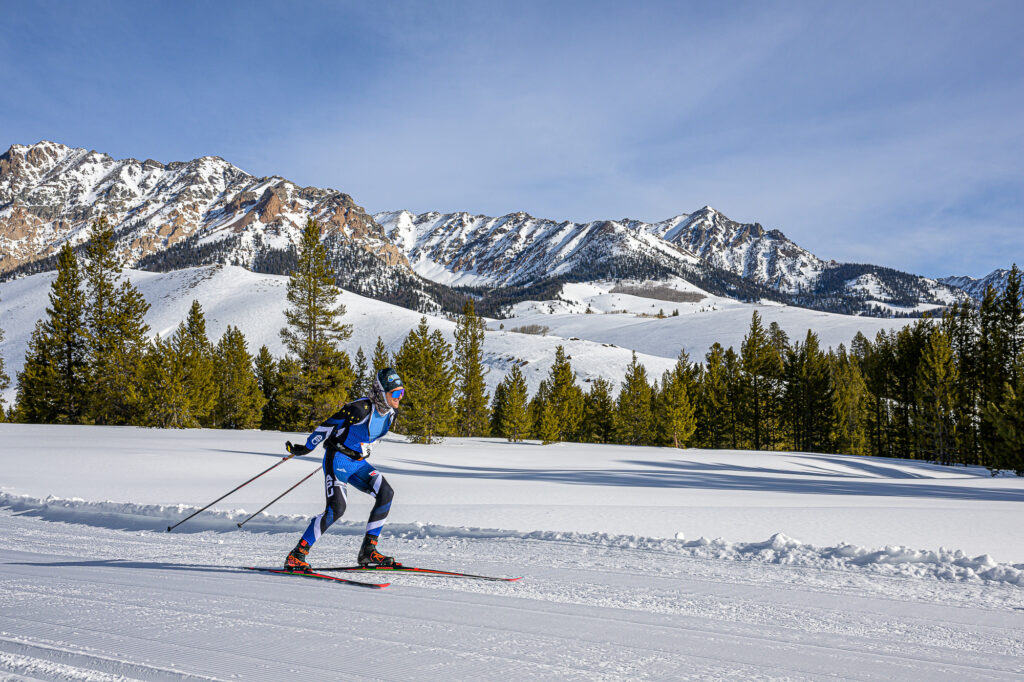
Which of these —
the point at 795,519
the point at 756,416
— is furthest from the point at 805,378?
the point at 795,519

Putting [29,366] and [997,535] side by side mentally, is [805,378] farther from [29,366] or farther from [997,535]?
[29,366]

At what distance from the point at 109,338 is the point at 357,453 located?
129 ft

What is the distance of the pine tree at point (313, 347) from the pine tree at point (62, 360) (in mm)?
13018

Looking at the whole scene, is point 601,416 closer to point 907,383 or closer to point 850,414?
point 850,414

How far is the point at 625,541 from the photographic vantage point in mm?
7816

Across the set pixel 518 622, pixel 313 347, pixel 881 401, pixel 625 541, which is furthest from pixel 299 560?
pixel 881 401

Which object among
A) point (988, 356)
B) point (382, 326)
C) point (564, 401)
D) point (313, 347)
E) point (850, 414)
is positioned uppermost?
point (382, 326)

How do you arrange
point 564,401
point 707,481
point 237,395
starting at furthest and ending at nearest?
point 564,401 → point 237,395 → point 707,481

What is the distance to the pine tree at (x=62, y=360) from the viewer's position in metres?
35.0

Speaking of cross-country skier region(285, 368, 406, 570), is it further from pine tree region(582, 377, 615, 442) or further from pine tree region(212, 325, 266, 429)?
pine tree region(582, 377, 615, 442)

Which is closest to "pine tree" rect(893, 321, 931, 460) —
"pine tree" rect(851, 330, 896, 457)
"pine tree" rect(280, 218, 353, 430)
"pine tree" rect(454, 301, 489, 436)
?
"pine tree" rect(851, 330, 896, 457)

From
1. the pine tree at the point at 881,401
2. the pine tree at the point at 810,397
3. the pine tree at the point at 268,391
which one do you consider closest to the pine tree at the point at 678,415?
the pine tree at the point at 810,397

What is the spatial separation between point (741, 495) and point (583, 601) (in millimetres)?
11245

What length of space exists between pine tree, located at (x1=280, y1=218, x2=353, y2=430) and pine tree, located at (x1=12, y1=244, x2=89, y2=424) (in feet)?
42.7
